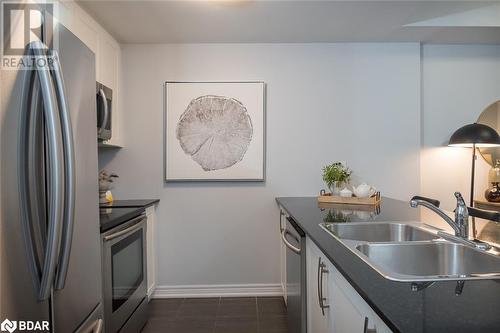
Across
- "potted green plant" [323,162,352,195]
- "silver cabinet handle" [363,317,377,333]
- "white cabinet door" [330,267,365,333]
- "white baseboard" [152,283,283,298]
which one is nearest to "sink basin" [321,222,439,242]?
"white cabinet door" [330,267,365,333]

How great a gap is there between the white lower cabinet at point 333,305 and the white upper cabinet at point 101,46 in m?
1.97

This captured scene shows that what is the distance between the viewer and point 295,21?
2.31 m

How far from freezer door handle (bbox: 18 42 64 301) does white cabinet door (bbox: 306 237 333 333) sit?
0.97 metres

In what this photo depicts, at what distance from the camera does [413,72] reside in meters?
2.77

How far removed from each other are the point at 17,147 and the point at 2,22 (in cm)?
37

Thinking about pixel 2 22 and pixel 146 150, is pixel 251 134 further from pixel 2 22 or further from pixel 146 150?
pixel 2 22

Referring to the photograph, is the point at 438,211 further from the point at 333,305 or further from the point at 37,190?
the point at 37,190

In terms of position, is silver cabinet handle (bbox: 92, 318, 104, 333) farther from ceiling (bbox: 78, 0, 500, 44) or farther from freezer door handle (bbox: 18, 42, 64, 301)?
ceiling (bbox: 78, 0, 500, 44)

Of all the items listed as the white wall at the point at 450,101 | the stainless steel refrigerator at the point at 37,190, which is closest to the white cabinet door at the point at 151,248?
the stainless steel refrigerator at the point at 37,190

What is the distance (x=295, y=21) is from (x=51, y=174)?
2.11m

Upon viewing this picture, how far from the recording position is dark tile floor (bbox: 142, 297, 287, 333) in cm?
214

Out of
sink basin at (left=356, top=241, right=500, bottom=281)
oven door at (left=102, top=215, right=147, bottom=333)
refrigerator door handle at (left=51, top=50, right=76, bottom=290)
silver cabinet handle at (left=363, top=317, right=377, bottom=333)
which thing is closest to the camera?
silver cabinet handle at (left=363, top=317, right=377, bottom=333)

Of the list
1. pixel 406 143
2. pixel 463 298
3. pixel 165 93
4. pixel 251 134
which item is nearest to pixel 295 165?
pixel 251 134

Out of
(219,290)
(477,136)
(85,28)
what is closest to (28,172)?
(85,28)
